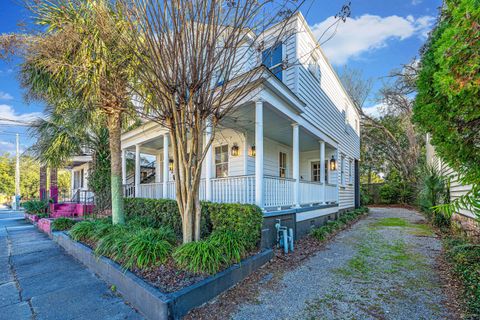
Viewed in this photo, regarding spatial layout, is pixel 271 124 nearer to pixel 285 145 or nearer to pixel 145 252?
pixel 285 145

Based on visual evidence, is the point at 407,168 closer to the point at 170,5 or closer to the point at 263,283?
the point at 263,283

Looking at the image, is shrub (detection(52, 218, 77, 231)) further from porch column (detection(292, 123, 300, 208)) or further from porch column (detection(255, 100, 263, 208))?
porch column (detection(292, 123, 300, 208))

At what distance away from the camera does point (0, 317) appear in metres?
2.94

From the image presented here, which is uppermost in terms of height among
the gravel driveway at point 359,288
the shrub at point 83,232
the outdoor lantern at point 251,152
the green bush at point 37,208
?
the outdoor lantern at point 251,152

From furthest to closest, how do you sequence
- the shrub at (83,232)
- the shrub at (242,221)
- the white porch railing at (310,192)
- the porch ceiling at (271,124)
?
the white porch railing at (310,192) → the porch ceiling at (271,124) → the shrub at (83,232) → the shrub at (242,221)

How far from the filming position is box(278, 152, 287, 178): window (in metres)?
10.4

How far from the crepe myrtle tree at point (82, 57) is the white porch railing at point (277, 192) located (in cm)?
346

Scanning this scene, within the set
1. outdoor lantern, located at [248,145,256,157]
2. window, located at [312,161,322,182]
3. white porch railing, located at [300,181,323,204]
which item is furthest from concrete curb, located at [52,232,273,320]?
window, located at [312,161,322,182]

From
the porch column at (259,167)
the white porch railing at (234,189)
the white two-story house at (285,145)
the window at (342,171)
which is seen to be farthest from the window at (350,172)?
the porch column at (259,167)

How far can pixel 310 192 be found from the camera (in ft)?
26.0

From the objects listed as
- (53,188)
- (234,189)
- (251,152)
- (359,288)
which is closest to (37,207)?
(53,188)

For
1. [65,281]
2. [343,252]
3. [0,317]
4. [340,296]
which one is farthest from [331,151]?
[0,317]

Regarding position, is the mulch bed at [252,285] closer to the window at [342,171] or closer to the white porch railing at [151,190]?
the white porch railing at [151,190]

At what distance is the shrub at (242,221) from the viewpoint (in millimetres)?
4621
